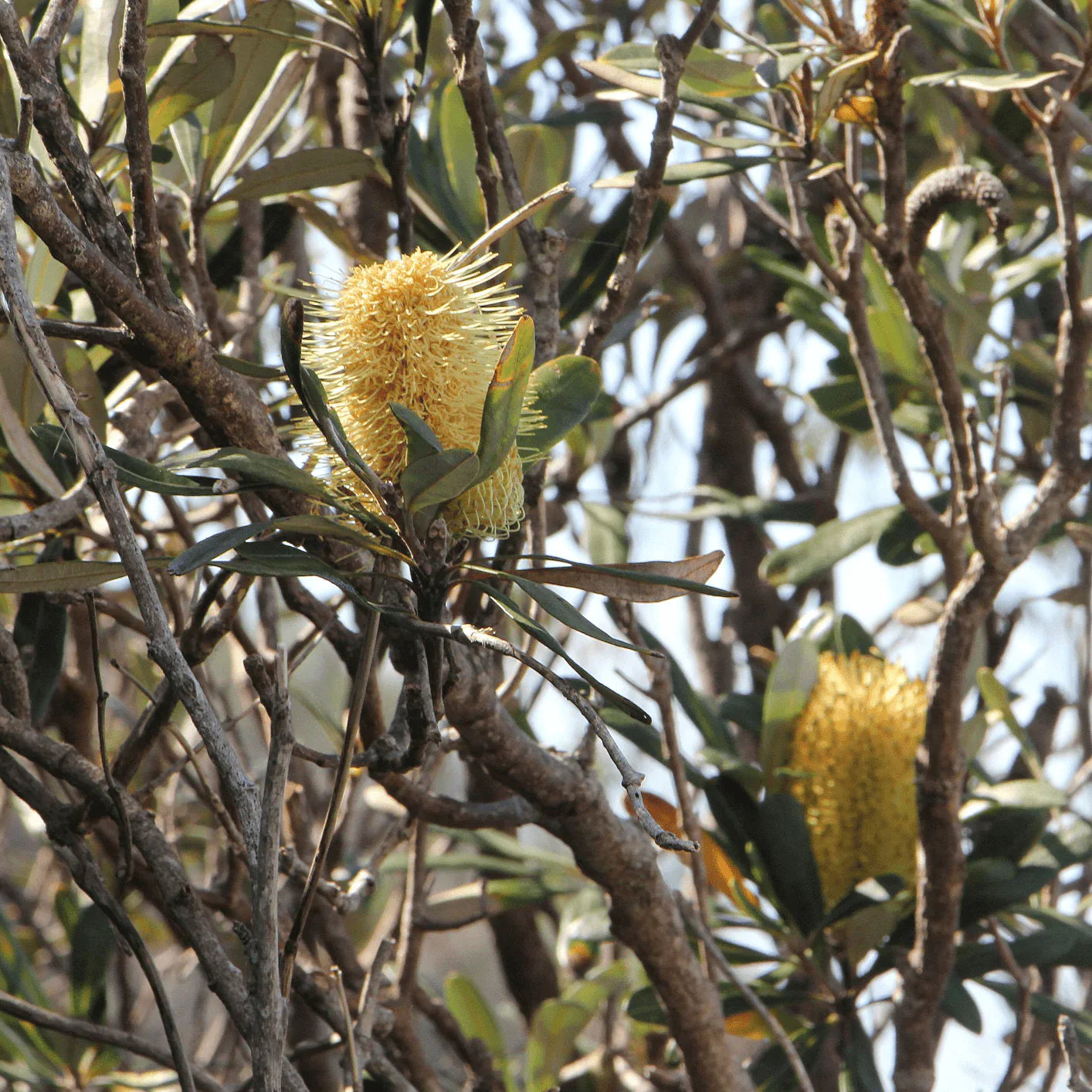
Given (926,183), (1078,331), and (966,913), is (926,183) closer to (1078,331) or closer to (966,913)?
(1078,331)

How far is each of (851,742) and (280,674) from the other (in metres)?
0.73

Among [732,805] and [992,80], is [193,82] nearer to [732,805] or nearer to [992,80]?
[992,80]

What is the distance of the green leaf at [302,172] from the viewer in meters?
0.87

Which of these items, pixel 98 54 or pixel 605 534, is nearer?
pixel 98 54

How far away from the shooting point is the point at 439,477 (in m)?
0.52

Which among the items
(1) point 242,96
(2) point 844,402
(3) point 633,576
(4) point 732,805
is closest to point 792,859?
(4) point 732,805

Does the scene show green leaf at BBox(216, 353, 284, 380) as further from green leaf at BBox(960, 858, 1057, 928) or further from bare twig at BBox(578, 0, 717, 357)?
green leaf at BBox(960, 858, 1057, 928)

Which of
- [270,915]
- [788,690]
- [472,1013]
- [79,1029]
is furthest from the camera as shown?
[472,1013]

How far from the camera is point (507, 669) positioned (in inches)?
58.9

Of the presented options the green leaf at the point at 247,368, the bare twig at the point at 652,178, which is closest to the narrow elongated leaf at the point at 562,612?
the green leaf at the point at 247,368

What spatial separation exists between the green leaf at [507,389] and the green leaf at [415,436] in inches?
0.9

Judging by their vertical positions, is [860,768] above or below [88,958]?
above

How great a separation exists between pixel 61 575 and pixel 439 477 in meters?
0.20

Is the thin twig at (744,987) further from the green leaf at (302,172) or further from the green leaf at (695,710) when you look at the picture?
the green leaf at (302,172)
